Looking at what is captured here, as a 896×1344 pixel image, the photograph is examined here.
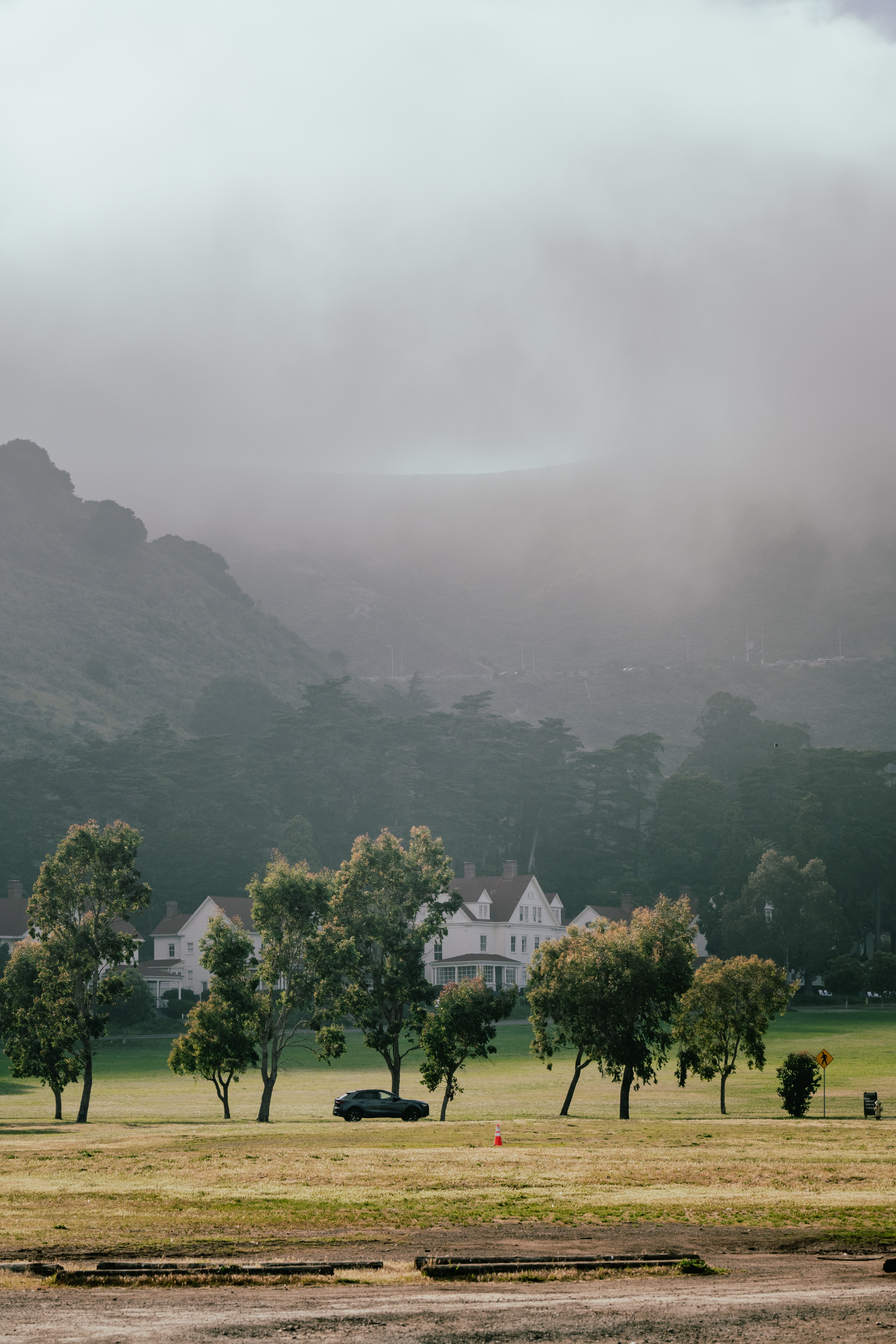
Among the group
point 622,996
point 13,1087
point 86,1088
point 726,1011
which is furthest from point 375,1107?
point 13,1087

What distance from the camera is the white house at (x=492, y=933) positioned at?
11912 cm

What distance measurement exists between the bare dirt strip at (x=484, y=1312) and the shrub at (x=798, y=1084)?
33777 millimetres

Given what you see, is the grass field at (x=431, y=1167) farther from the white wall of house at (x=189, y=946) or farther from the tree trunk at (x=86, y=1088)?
the white wall of house at (x=189, y=946)

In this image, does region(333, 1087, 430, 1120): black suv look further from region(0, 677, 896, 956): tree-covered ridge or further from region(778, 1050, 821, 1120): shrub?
region(0, 677, 896, 956): tree-covered ridge

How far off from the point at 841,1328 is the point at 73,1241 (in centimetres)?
1202

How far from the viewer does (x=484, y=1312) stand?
15203mm

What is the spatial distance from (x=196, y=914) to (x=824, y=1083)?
7620cm

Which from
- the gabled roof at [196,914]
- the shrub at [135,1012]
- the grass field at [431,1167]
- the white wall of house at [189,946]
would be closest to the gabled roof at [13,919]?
the gabled roof at [196,914]

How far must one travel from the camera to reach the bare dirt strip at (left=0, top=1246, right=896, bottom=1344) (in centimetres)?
1396

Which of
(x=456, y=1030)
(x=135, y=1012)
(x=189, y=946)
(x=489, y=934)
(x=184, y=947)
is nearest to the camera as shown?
(x=456, y=1030)

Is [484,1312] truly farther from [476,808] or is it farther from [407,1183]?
[476,808]

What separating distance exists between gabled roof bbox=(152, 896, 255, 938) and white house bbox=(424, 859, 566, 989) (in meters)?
17.2

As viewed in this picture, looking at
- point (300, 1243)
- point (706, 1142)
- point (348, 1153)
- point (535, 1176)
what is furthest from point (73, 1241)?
point (706, 1142)

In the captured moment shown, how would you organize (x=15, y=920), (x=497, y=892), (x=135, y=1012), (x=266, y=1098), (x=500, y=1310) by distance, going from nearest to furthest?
(x=500, y=1310) < (x=266, y=1098) < (x=135, y=1012) < (x=15, y=920) < (x=497, y=892)
